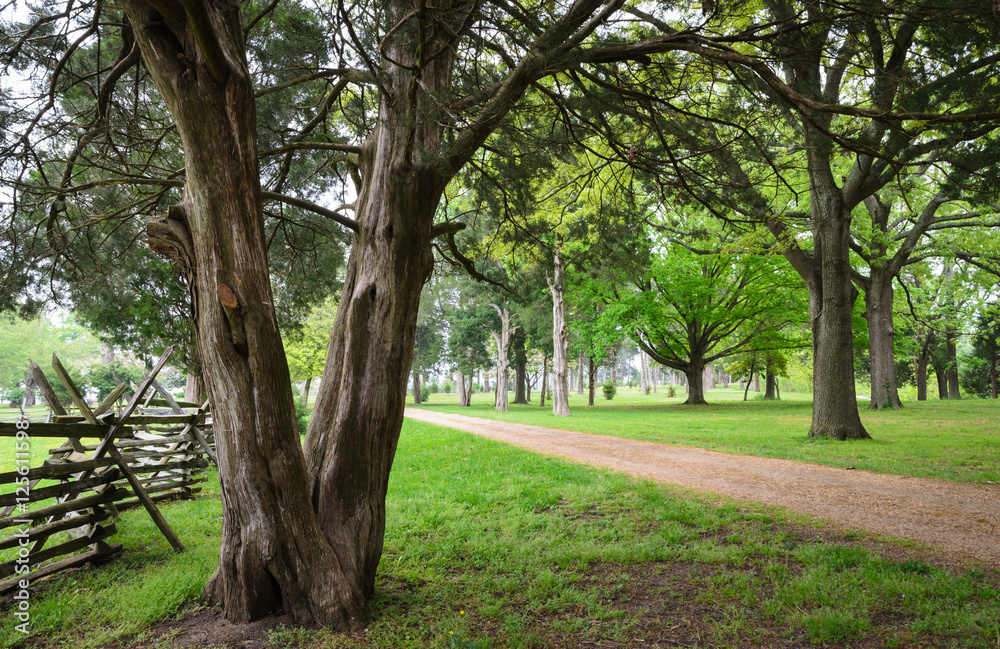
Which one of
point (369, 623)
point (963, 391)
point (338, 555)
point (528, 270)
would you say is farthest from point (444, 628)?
point (963, 391)

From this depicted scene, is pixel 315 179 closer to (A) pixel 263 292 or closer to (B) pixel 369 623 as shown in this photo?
(A) pixel 263 292

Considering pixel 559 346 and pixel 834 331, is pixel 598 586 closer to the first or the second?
pixel 834 331

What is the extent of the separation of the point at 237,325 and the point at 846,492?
799cm

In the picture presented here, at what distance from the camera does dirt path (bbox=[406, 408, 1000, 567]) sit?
17.0 feet

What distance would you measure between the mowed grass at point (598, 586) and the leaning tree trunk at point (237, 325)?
0.41 metres

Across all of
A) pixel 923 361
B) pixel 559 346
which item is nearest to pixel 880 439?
pixel 559 346

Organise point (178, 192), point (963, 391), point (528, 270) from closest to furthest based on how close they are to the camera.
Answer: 1. point (178, 192)
2. point (528, 270)
3. point (963, 391)

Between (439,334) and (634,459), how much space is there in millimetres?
36211

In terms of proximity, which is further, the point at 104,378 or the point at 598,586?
the point at 104,378

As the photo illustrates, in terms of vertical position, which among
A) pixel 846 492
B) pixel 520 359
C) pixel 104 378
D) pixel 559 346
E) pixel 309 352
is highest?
pixel 559 346

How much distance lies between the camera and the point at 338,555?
369 cm

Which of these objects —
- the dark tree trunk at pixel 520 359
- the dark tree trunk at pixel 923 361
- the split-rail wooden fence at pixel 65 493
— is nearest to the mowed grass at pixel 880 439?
the split-rail wooden fence at pixel 65 493

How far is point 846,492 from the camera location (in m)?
6.85

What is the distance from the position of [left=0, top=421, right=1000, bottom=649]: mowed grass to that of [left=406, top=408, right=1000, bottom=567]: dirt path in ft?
2.43
